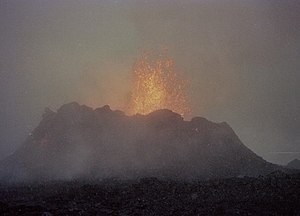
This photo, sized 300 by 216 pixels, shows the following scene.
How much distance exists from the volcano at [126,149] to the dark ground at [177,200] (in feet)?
82.5

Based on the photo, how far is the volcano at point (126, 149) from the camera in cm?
7206

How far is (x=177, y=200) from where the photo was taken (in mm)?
36375

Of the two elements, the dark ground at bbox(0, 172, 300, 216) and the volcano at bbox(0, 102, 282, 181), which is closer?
the dark ground at bbox(0, 172, 300, 216)

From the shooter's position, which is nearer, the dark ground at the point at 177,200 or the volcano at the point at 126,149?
the dark ground at the point at 177,200

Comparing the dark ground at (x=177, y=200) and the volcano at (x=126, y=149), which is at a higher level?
the volcano at (x=126, y=149)

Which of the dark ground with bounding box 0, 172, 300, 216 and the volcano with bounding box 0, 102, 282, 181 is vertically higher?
the volcano with bounding box 0, 102, 282, 181

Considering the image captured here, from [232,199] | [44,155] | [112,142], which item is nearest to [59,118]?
[44,155]

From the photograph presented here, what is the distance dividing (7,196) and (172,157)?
39.1 meters

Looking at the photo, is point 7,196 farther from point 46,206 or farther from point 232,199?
point 232,199

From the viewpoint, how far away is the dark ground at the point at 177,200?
30922 mm

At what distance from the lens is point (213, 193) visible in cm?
3816

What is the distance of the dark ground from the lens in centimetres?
3092

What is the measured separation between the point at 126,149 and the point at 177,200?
44923 mm

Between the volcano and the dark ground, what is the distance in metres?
25.2
